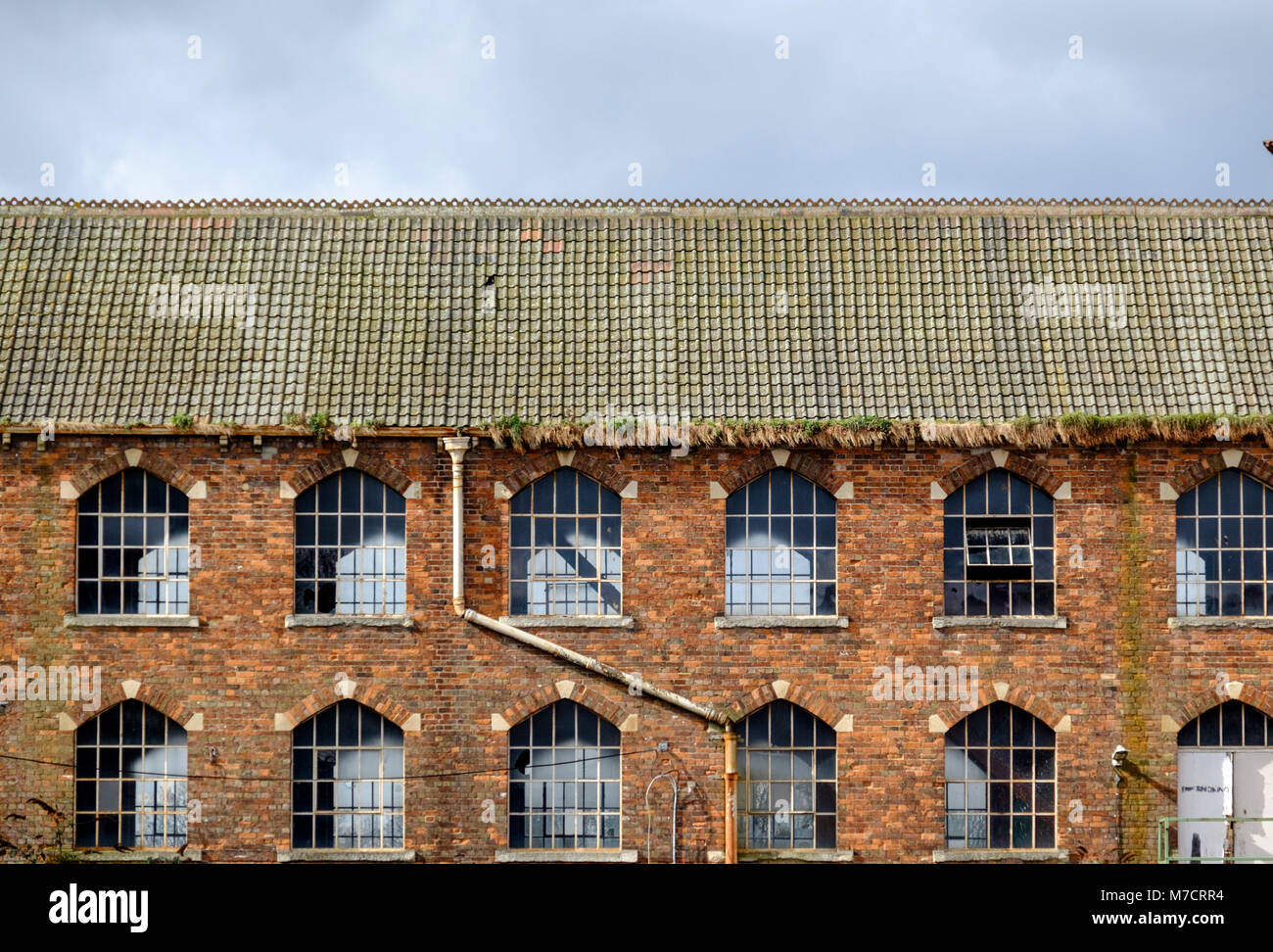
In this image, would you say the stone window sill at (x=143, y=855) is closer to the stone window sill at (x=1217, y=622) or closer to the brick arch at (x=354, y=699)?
the brick arch at (x=354, y=699)

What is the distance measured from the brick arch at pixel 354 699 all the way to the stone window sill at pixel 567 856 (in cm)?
220

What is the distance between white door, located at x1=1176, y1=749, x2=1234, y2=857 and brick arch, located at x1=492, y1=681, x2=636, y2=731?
776cm

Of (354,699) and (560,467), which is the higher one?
(560,467)

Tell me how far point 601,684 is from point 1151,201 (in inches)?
458

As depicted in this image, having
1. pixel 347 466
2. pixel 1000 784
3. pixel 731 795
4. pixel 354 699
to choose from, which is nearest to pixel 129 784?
pixel 354 699

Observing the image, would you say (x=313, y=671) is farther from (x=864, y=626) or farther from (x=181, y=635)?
(x=864, y=626)

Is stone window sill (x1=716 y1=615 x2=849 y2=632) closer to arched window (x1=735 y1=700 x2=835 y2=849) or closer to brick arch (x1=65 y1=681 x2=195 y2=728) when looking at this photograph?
arched window (x1=735 y1=700 x2=835 y2=849)

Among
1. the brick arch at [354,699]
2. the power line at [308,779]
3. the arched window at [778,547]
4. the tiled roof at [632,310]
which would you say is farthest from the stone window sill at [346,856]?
the tiled roof at [632,310]

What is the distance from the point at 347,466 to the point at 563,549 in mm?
3271

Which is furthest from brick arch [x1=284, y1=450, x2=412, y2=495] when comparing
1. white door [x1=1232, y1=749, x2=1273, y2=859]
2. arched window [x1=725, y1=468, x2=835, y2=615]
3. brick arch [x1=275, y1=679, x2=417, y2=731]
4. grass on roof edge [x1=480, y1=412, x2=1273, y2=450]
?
white door [x1=1232, y1=749, x2=1273, y2=859]

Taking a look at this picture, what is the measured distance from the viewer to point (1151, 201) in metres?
22.5

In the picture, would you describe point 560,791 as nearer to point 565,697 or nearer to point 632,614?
point 565,697

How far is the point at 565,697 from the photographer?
19750 mm

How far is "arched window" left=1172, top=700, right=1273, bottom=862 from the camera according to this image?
19.8 metres
